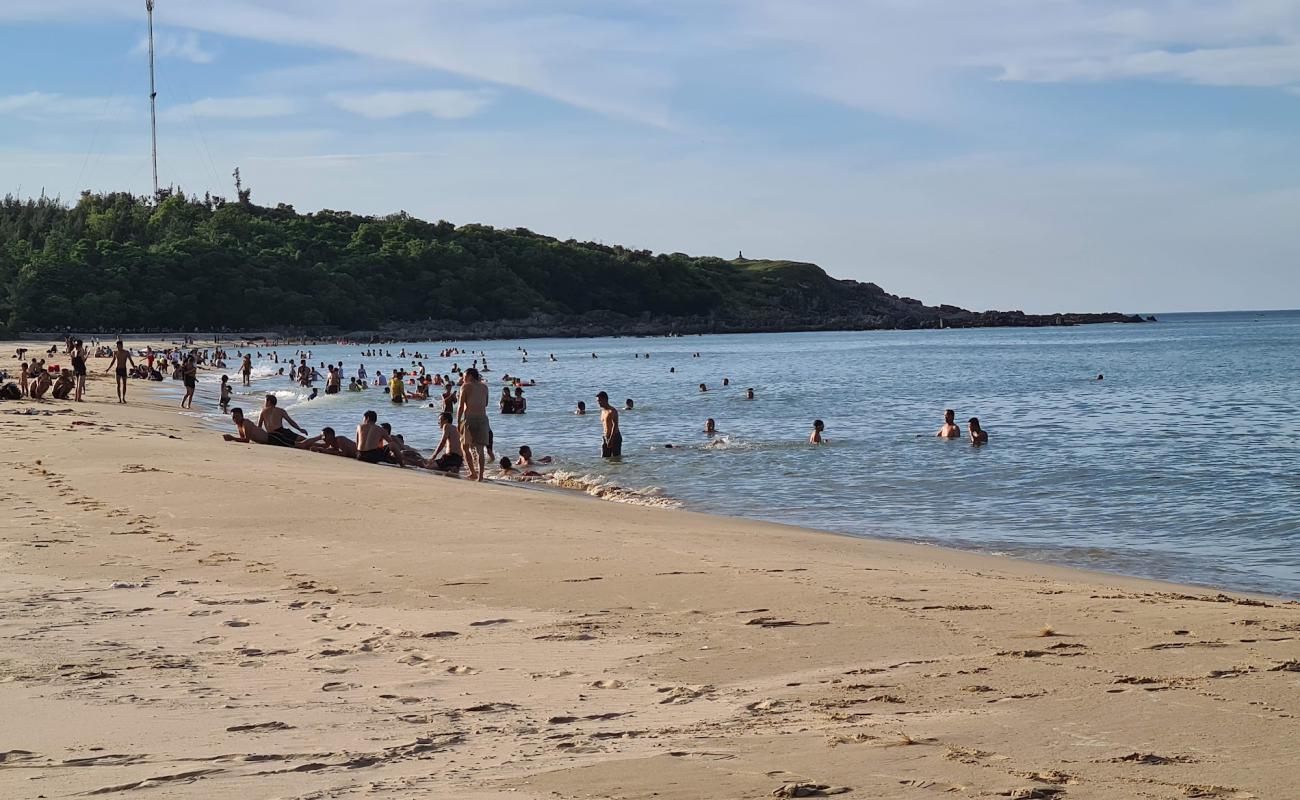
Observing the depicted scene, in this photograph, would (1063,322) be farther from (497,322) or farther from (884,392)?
(884,392)

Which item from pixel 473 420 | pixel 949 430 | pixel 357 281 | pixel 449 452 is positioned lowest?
pixel 949 430

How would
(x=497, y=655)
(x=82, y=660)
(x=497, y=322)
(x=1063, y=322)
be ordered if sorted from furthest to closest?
(x=1063, y=322)
(x=497, y=322)
(x=497, y=655)
(x=82, y=660)

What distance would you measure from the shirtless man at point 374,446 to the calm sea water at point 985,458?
9.03 feet

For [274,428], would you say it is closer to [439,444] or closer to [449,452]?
[439,444]

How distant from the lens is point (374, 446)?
1870 cm

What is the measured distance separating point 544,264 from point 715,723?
15862 centimetres

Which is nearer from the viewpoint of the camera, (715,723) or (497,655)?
(715,723)

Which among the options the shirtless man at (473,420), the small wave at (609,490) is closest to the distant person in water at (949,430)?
the small wave at (609,490)

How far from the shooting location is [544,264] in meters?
162

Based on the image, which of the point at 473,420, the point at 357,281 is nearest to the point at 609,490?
the point at 473,420

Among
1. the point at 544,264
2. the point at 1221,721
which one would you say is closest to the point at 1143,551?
the point at 1221,721

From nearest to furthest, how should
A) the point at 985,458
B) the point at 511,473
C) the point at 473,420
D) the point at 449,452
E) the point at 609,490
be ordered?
the point at 473,420, the point at 609,490, the point at 449,452, the point at 511,473, the point at 985,458

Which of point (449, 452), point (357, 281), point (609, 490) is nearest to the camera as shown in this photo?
point (609, 490)

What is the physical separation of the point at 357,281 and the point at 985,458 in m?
119
